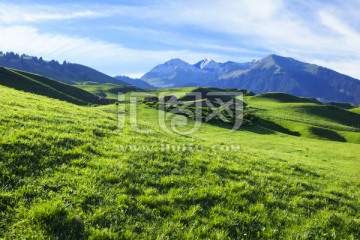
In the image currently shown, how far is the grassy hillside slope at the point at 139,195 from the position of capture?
866 cm

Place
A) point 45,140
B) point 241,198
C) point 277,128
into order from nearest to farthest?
point 241,198
point 45,140
point 277,128

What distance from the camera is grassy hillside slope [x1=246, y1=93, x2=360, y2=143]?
87125 millimetres

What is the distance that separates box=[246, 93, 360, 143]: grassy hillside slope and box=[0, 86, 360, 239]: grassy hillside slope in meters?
77.2

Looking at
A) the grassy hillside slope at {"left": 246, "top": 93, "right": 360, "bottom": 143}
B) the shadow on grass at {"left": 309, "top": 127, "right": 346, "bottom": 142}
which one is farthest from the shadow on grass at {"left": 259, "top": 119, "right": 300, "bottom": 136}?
the shadow on grass at {"left": 309, "top": 127, "right": 346, "bottom": 142}

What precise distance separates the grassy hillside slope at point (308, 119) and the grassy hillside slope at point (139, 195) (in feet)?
253

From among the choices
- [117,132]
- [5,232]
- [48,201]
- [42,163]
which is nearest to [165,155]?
[117,132]

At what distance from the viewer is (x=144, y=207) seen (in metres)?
9.98

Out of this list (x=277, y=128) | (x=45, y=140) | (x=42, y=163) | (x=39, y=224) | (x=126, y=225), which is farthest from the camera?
(x=277, y=128)

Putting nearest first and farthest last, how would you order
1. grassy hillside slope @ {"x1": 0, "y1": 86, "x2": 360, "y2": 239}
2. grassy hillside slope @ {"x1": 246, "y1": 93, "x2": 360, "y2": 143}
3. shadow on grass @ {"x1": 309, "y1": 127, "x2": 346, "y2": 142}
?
grassy hillside slope @ {"x1": 0, "y1": 86, "x2": 360, "y2": 239} < shadow on grass @ {"x1": 309, "y1": 127, "x2": 346, "y2": 142} < grassy hillside slope @ {"x1": 246, "y1": 93, "x2": 360, "y2": 143}

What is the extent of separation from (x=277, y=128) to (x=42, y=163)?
300ft

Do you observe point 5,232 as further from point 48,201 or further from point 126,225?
point 126,225

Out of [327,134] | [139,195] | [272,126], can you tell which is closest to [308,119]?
[272,126]

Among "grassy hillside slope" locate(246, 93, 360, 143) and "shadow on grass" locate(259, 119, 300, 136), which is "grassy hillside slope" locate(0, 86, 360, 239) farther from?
"shadow on grass" locate(259, 119, 300, 136)

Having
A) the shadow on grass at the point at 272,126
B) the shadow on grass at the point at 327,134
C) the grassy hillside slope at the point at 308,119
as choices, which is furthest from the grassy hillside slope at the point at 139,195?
the shadow on grass at the point at 272,126
